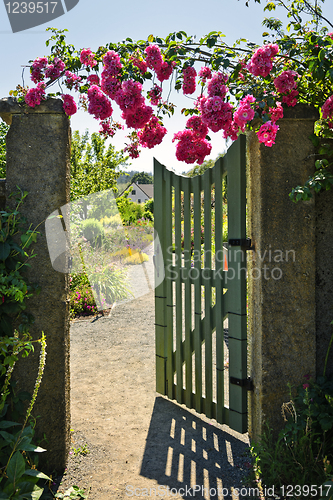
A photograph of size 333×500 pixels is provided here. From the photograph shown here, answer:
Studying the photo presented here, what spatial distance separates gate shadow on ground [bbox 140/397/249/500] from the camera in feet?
7.37

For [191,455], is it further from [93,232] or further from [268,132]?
[93,232]

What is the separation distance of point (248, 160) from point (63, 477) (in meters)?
2.48

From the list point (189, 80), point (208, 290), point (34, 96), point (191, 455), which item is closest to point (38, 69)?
point (34, 96)

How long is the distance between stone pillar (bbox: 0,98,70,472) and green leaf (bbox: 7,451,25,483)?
0.58 m

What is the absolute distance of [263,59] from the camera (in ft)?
6.86

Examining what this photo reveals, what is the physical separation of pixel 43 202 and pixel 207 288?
54.9 inches

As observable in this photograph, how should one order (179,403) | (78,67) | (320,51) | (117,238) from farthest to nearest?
(117,238), (179,403), (78,67), (320,51)

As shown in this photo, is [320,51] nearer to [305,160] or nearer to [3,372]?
[305,160]

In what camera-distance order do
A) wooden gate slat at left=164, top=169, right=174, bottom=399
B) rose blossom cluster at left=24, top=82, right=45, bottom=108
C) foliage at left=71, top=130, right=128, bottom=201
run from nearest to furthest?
rose blossom cluster at left=24, top=82, right=45, bottom=108, wooden gate slat at left=164, top=169, right=174, bottom=399, foliage at left=71, top=130, right=128, bottom=201

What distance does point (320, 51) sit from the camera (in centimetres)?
194

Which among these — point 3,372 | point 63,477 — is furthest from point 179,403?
point 3,372

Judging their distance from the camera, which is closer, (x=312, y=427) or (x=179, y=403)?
(x=312, y=427)

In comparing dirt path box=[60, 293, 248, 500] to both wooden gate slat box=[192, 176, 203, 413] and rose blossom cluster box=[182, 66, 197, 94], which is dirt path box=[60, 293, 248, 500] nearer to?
wooden gate slat box=[192, 176, 203, 413]

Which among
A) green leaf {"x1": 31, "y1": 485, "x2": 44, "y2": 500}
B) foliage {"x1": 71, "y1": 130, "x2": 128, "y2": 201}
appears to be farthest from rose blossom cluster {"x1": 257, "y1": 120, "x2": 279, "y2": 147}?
foliage {"x1": 71, "y1": 130, "x2": 128, "y2": 201}
